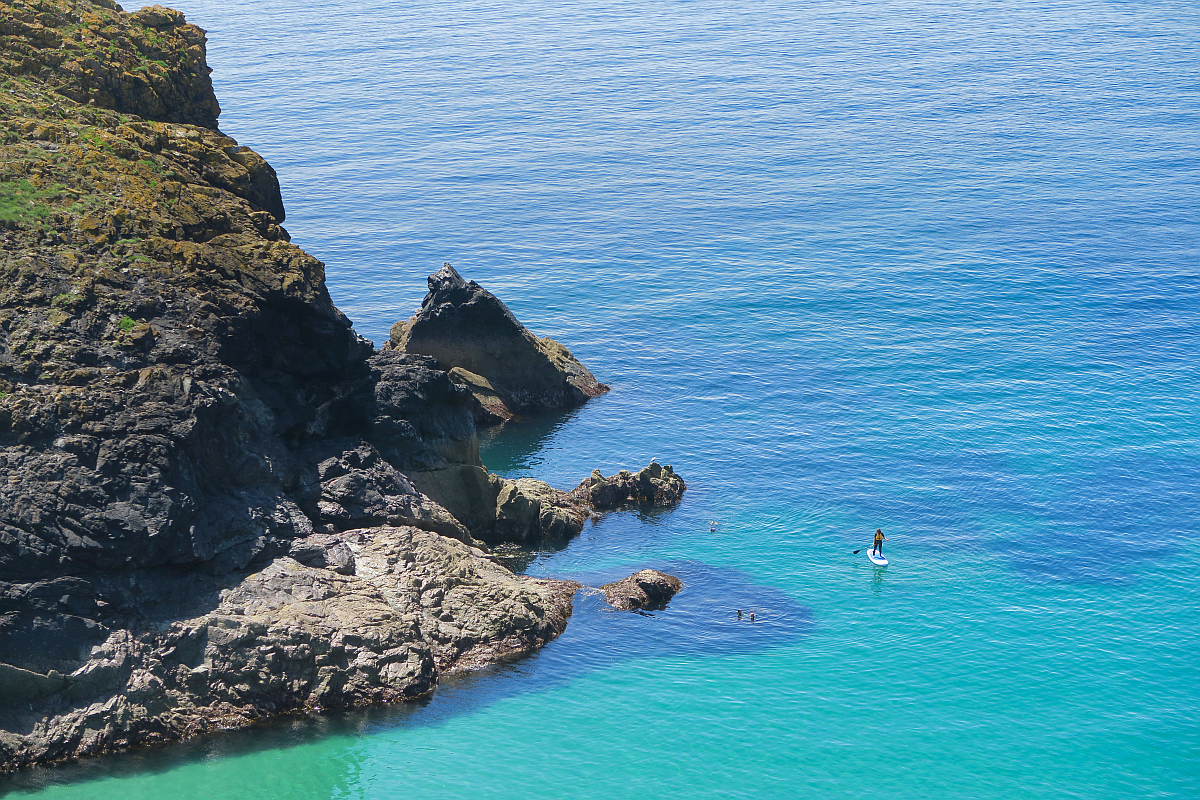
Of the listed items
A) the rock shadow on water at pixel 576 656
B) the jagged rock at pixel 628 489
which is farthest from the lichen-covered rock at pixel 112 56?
the rock shadow on water at pixel 576 656

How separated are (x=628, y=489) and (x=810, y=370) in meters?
26.8

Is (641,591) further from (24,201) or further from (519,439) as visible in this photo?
(24,201)

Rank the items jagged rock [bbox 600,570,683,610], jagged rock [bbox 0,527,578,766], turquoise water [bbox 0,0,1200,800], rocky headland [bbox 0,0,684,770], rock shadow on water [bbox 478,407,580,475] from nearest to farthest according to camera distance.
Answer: jagged rock [bbox 0,527,578,766]
rocky headland [bbox 0,0,684,770]
turquoise water [bbox 0,0,1200,800]
jagged rock [bbox 600,570,683,610]
rock shadow on water [bbox 478,407,580,475]

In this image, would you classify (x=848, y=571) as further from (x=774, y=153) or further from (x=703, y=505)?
(x=774, y=153)

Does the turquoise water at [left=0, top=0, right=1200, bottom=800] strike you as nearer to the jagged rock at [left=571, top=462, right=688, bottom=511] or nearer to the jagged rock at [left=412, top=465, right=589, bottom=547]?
the jagged rock at [left=571, top=462, right=688, bottom=511]

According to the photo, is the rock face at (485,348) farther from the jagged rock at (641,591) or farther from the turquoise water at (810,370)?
the jagged rock at (641,591)

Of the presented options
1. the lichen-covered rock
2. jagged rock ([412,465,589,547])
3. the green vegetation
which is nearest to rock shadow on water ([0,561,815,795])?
jagged rock ([412,465,589,547])

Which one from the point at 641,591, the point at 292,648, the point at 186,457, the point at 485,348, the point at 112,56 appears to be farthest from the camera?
the point at 485,348

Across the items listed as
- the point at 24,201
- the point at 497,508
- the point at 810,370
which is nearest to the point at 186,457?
the point at 24,201

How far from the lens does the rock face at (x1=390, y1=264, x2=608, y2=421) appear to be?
72750mm

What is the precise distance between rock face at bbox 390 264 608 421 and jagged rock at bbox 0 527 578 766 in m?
28.0

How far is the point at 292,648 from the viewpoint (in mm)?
39469

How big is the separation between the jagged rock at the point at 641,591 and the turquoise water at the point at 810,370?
0.88 meters

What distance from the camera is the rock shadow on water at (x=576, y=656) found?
3659 cm
